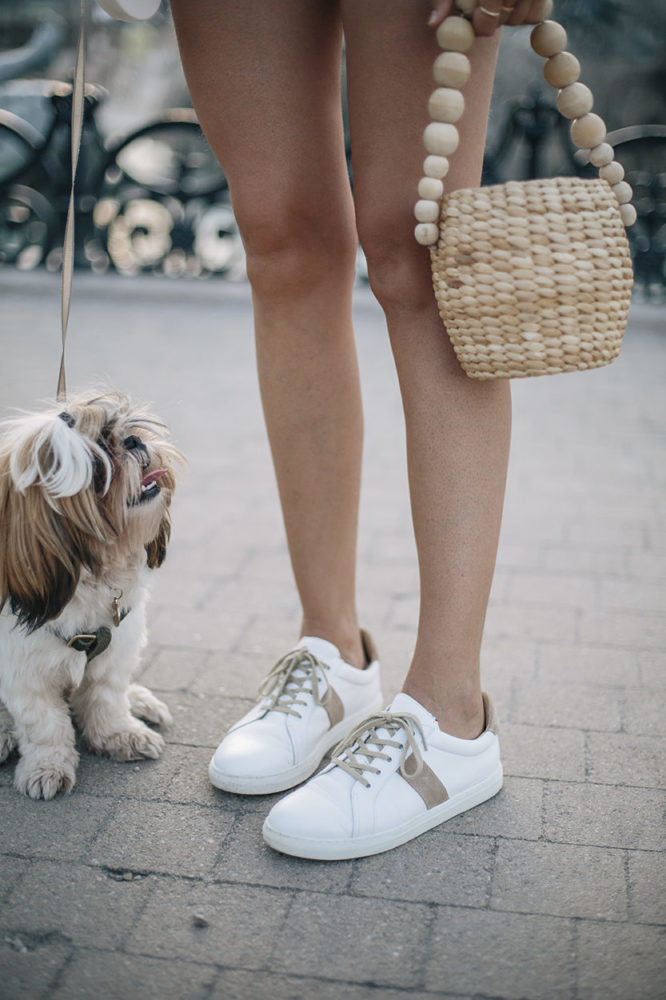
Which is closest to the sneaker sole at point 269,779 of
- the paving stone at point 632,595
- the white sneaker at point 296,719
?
the white sneaker at point 296,719

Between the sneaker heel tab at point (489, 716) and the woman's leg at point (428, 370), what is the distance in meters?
0.02

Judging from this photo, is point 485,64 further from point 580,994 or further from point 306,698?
point 580,994

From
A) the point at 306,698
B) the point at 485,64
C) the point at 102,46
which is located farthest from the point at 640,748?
the point at 102,46

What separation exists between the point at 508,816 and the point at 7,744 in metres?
1.23

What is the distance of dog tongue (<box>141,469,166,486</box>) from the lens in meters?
2.29

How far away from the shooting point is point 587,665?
116 inches

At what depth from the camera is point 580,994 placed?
→ 5.55ft

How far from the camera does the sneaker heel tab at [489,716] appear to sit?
2270 millimetres

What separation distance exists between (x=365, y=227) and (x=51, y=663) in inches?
47.7

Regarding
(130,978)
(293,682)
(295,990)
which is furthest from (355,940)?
(293,682)

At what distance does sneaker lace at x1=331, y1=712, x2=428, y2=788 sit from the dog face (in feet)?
2.17

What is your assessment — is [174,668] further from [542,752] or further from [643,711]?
[643,711]

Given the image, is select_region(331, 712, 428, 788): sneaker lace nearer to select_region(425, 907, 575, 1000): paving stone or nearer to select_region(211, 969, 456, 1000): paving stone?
select_region(425, 907, 575, 1000): paving stone

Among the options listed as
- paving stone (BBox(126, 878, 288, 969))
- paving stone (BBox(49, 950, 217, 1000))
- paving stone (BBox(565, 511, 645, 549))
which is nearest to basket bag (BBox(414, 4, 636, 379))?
paving stone (BBox(126, 878, 288, 969))
